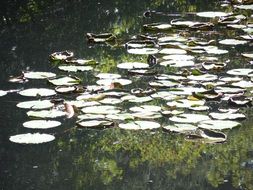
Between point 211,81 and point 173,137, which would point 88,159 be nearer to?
point 173,137

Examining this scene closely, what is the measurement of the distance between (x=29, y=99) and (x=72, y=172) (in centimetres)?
78

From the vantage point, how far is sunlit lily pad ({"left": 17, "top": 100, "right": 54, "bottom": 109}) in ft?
9.00

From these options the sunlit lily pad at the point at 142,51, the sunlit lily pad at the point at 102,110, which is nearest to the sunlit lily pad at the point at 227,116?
the sunlit lily pad at the point at 102,110

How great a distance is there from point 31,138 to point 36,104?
0.36 meters

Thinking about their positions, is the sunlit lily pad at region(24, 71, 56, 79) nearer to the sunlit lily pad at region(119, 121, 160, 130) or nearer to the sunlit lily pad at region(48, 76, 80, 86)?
the sunlit lily pad at region(48, 76, 80, 86)

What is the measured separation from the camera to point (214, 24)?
14.4 feet

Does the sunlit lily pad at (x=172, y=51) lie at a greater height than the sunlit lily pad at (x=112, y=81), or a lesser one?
greater

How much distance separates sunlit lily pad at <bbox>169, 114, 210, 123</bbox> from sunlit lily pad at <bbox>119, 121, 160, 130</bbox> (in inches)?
3.7

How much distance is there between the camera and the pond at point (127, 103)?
222 centimetres

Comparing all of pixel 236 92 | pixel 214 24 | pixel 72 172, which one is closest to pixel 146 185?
pixel 72 172

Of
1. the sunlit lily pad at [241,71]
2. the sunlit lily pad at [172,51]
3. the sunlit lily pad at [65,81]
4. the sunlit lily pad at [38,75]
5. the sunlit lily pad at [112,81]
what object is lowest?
the sunlit lily pad at [241,71]

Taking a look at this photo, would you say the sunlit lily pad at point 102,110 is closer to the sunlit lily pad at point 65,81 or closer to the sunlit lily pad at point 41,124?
the sunlit lily pad at point 41,124

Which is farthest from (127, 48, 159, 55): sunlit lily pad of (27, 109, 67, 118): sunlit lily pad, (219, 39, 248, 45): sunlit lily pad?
(27, 109, 67, 118): sunlit lily pad

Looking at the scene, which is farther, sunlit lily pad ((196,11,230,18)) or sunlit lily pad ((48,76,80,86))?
sunlit lily pad ((196,11,230,18))
